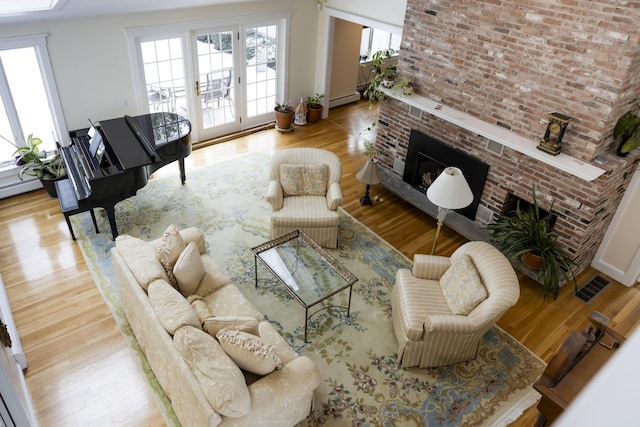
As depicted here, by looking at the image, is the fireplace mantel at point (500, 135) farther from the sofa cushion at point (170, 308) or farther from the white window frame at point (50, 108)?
the white window frame at point (50, 108)

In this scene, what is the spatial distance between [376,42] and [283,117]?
321 cm

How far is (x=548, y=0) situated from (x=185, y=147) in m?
4.40

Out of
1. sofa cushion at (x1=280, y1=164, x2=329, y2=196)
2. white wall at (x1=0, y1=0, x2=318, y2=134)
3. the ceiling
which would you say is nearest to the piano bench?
white wall at (x1=0, y1=0, x2=318, y2=134)

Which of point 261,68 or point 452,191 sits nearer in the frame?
point 452,191

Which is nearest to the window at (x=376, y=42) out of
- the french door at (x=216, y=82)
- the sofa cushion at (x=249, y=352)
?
the french door at (x=216, y=82)

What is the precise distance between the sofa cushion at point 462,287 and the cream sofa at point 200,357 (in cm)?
153

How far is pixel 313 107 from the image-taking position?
9242 mm

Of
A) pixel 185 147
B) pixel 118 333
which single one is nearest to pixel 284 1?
pixel 185 147

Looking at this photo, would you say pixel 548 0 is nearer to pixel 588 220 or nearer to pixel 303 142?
pixel 588 220

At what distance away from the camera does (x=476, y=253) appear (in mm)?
4758

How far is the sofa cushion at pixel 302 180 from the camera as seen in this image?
19.8 ft

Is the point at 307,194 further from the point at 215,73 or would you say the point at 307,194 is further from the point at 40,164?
the point at 40,164

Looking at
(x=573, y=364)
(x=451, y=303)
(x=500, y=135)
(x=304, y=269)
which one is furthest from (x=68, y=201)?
(x=573, y=364)

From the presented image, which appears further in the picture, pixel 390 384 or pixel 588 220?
pixel 588 220
